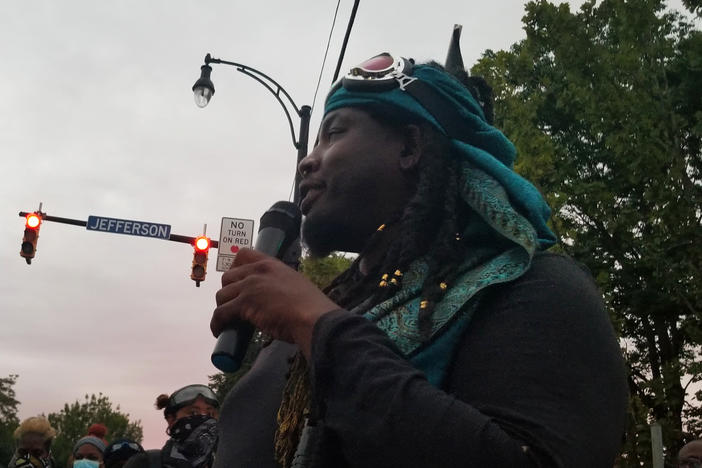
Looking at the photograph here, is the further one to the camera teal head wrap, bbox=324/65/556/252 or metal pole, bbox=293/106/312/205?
metal pole, bbox=293/106/312/205

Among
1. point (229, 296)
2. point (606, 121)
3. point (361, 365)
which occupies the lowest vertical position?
point (361, 365)

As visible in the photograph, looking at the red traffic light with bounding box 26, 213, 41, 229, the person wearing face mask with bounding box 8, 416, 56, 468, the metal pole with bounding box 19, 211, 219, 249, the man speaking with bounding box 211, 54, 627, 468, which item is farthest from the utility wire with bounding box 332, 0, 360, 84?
the red traffic light with bounding box 26, 213, 41, 229

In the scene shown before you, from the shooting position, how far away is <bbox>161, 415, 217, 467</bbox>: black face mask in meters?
4.92

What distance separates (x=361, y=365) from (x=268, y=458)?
0.51 m

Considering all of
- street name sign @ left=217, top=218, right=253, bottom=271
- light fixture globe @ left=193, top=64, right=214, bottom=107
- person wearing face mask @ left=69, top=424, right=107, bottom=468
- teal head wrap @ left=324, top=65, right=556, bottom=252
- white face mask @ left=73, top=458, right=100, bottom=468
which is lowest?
white face mask @ left=73, top=458, right=100, bottom=468

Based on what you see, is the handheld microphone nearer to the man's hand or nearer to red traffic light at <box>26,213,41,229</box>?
the man's hand

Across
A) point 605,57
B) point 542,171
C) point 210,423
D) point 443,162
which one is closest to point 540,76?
point 605,57

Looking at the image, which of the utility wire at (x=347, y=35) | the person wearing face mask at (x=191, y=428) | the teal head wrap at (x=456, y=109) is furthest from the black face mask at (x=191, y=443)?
the utility wire at (x=347, y=35)

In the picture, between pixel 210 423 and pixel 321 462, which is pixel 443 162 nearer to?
pixel 321 462

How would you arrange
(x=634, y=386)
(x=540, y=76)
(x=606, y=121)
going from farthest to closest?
(x=540, y=76), (x=634, y=386), (x=606, y=121)

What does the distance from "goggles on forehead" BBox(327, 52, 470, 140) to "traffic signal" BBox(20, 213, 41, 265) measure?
1355 cm

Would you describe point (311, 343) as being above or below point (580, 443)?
above

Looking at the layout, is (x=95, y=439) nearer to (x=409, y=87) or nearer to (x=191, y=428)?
(x=191, y=428)

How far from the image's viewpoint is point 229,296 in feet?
5.09
